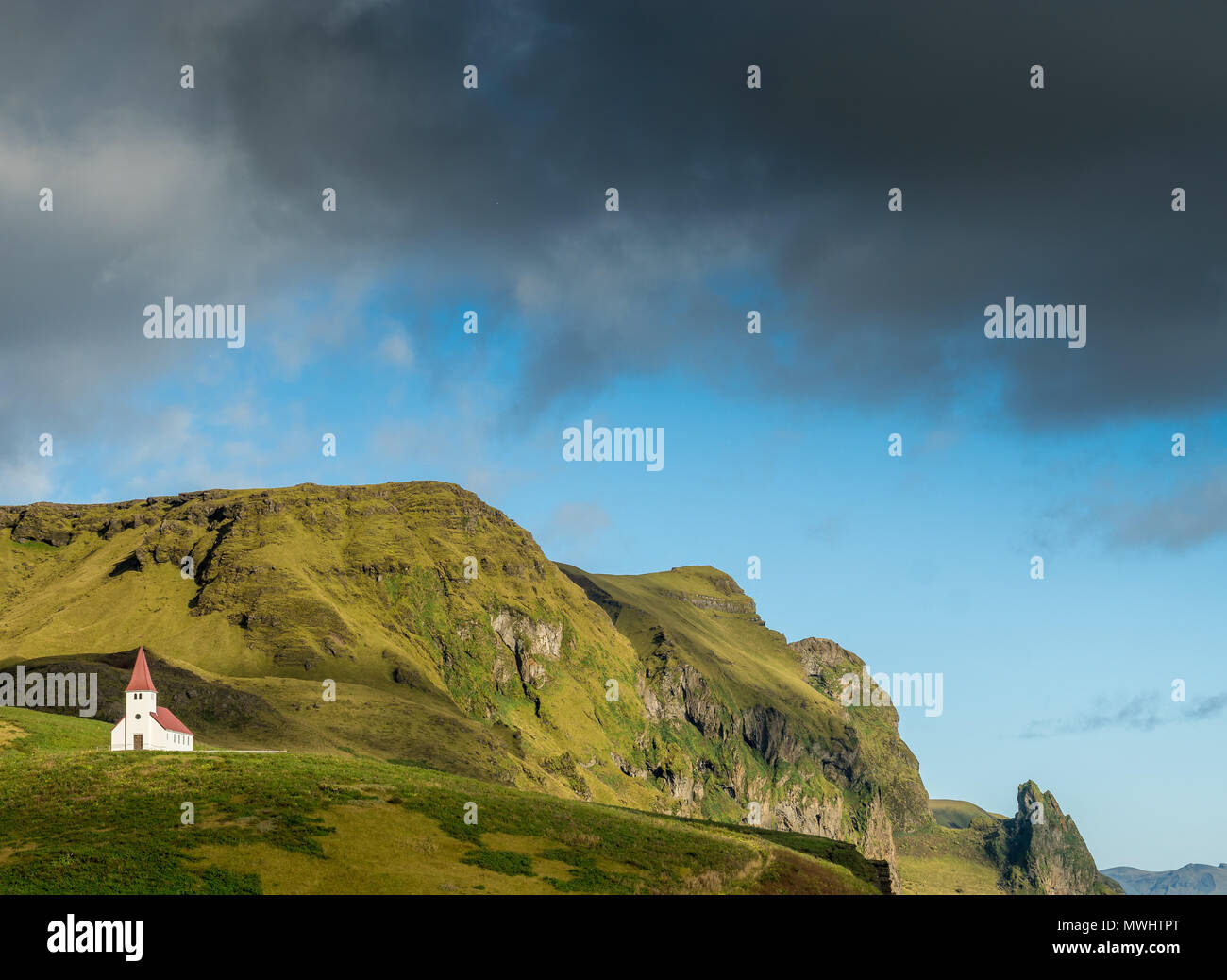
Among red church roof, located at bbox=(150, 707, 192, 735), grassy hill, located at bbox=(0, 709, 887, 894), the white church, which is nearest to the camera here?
grassy hill, located at bbox=(0, 709, 887, 894)

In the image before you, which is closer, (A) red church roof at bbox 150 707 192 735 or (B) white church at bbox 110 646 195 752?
(B) white church at bbox 110 646 195 752

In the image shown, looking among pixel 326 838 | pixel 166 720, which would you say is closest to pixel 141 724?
pixel 166 720

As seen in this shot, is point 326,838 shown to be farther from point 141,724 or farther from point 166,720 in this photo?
point 166,720

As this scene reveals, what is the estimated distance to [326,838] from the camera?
65.2 metres

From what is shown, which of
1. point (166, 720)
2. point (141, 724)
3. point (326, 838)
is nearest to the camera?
point (326, 838)

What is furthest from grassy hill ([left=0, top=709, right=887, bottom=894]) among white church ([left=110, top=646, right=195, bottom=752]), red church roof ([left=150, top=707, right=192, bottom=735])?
red church roof ([left=150, top=707, right=192, bottom=735])

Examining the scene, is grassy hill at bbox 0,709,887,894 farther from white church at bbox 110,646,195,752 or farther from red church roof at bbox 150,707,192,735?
red church roof at bbox 150,707,192,735

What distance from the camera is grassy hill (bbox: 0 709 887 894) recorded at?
59.0 m

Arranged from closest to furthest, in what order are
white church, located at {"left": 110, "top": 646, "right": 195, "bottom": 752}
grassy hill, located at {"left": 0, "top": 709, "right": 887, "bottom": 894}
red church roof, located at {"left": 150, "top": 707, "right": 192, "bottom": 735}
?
grassy hill, located at {"left": 0, "top": 709, "right": 887, "bottom": 894} → white church, located at {"left": 110, "top": 646, "right": 195, "bottom": 752} → red church roof, located at {"left": 150, "top": 707, "right": 192, "bottom": 735}

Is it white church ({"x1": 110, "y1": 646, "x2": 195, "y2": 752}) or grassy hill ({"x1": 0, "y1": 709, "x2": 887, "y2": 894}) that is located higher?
white church ({"x1": 110, "y1": 646, "x2": 195, "y2": 752})

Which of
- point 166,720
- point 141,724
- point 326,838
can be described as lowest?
point 326,838

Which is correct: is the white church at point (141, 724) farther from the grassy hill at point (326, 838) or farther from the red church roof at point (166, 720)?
the grassy hill at point (326, 838)
